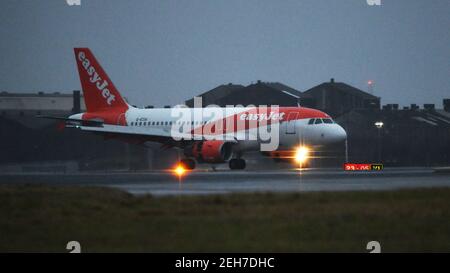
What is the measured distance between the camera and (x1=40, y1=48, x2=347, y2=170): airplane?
55719 mm

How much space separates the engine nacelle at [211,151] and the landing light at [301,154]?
171 inches

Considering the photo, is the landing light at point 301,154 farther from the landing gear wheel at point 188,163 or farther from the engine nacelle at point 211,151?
the landing gear wheel at point 188,163

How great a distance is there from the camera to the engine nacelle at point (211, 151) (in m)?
55.3

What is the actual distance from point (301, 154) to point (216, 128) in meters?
5.75

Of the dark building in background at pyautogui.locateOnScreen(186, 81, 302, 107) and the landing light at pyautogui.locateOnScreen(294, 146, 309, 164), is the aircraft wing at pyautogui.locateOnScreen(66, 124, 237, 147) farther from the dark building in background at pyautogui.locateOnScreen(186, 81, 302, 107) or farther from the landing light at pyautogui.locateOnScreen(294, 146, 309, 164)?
the dark building in background at pyautogui.locateOnScreen(186, 81, 302, 107)

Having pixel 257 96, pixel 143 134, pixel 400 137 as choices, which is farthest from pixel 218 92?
pixel 143 134

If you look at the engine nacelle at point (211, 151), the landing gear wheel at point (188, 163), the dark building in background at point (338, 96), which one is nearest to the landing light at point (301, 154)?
the engine nacelle at point (211, 151)

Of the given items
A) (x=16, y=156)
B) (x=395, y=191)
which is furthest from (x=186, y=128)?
(x=395, y=191)

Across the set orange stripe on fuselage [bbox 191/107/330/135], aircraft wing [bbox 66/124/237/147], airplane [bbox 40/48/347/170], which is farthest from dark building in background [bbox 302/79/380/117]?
orange stripe on fuselage [bbox 191/107/330/135]

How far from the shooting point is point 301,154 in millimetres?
59188

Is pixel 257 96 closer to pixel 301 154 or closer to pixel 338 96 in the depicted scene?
pixel 338 96

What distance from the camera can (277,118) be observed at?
183 feet

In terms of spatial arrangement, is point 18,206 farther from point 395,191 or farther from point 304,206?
point 395,191
